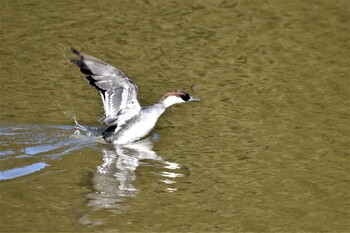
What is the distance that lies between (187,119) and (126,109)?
34.8 inches

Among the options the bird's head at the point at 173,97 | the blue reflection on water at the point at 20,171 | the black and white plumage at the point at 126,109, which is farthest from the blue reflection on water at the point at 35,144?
the bird's head at the point at 173,97

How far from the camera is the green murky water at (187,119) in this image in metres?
8.65

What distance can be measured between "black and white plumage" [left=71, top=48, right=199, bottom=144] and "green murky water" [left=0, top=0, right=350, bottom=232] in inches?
9.4

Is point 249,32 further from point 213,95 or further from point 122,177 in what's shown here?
point 122,177

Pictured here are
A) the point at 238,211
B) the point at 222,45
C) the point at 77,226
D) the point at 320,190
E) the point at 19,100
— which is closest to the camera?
the point at 77,226

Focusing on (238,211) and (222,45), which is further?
(222,45)

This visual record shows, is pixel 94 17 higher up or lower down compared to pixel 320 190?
higher up

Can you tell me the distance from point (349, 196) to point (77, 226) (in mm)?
2911

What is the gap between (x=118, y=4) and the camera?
15.1m

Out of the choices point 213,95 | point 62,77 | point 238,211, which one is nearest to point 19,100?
point 62,77

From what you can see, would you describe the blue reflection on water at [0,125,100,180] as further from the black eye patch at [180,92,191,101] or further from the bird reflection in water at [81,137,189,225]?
the black eye patch at [180,92,191,101]

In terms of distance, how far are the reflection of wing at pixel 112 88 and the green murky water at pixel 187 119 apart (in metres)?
0.44

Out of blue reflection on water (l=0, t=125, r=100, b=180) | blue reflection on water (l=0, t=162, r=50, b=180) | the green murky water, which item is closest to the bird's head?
the green murky water

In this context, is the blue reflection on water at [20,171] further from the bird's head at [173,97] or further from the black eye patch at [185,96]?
the black eye patch at [185,96]
